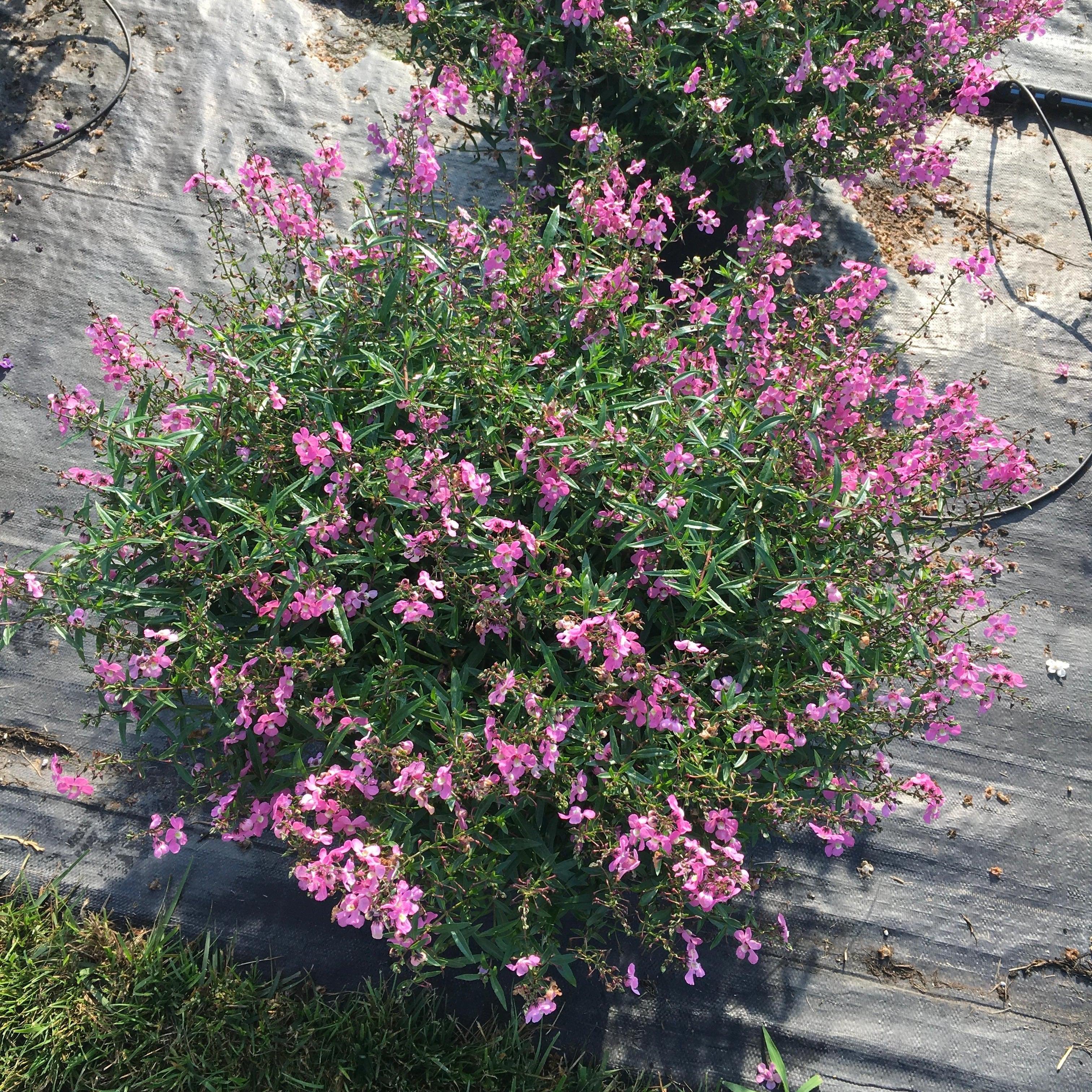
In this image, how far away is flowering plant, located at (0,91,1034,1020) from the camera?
2.02 metres

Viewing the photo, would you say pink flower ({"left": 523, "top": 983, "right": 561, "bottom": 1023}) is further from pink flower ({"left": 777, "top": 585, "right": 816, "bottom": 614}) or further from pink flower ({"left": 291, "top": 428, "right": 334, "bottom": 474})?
pink flower ({"left": 291, "top": 428, "right": 334, "bottom": 474})

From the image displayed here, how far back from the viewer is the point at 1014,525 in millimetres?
A: 3471

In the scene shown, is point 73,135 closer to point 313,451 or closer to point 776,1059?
A: point 313,451

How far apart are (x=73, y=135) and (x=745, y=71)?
324 centimetres

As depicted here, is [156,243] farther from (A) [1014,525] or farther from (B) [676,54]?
(A) [1014,525]

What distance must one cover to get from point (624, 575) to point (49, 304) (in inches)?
121

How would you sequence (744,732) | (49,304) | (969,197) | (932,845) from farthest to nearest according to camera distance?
1. (969,197)
2. (49,304)
3. (932,845)
4. (744,732)

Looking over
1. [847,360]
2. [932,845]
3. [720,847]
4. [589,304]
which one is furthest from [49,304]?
[932,845]

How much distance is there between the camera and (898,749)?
122 inches

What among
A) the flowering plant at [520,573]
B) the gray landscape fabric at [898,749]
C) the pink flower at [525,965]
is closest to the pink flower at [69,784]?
→ the flowering plant at [520,573]

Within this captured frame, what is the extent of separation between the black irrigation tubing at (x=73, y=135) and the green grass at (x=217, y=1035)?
349 cm

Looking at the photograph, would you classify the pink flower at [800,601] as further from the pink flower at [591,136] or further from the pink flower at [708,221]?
the pink flower at [591,136]

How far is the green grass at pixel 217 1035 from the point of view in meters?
2.54

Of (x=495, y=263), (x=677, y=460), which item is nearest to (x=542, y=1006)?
(x=677, y=460)
